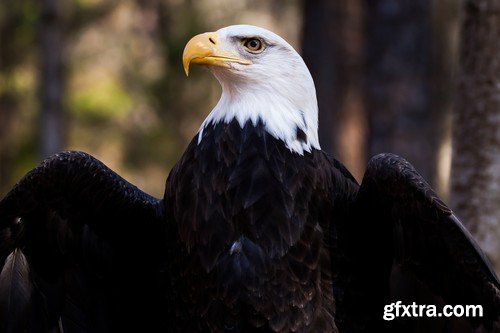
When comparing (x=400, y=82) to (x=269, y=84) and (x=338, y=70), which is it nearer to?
(x=338, y=70)

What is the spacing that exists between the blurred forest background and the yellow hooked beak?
218 centimetres

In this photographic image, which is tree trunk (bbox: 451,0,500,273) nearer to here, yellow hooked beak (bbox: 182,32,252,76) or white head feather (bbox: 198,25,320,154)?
white head feather (bbox: 198,25,320,154)

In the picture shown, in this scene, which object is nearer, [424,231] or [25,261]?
[424,231]

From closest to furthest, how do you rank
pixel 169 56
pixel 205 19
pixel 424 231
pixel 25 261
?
pixel 424 231 → pixel 25 261 → pixel 169 56 → pixel 205 19

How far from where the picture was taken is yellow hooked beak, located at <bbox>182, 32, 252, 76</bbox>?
4.85 m

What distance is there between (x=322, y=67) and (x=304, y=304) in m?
7.92

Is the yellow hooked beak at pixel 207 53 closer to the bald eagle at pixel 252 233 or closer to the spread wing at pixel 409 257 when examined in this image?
the bald eagle at pixel 252 233

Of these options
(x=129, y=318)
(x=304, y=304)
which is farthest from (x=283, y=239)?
(x=129, y=318)

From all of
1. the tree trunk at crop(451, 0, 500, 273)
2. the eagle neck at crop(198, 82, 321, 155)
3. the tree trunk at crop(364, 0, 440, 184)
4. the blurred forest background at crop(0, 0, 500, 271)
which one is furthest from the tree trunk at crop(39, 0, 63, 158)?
the eagle neck at crop(198, 82, 321, 155)

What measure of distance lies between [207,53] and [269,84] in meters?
0.37

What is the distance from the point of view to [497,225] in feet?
21.1

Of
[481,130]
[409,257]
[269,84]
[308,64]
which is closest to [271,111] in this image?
[269,84]

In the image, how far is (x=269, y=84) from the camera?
5031 millimetres

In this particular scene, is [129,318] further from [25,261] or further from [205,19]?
[205,19]
